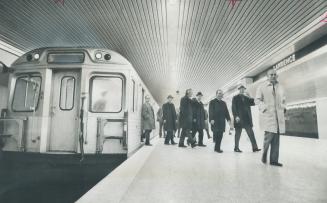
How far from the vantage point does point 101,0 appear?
6211 millimetres

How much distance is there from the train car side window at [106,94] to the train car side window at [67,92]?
1.31 feet

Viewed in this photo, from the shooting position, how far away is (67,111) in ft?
14.4

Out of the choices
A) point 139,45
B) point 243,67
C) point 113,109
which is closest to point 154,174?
point 113,109

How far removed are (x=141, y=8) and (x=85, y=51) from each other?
303cm

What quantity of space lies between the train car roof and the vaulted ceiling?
2.51m

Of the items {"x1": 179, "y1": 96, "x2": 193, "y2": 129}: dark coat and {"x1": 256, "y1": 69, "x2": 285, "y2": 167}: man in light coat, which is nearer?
{"x1": 256, "y1": 69, "x2": 285, "y2": 167}: man in light coat

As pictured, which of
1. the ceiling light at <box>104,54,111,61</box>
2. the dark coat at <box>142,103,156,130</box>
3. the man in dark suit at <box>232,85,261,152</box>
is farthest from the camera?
the dark coat at <box>142,103,156,130</box>

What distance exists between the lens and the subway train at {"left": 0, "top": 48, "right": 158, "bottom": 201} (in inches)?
161

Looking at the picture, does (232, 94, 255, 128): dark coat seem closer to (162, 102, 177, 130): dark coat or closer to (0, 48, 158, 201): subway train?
(162, 102, 177, 130): dark coat

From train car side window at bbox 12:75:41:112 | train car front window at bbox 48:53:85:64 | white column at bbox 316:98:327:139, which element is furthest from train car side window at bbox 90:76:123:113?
white column at bbox 316:98:327:139

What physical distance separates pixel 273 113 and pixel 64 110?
3704mm

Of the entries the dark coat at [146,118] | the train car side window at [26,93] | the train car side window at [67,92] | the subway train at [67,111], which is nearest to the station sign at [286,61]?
the dark coat at [146,118]

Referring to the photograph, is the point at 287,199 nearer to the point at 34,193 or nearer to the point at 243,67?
the point at 34,193

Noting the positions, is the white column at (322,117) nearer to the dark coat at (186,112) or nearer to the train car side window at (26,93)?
the dark coat at (186,112)
